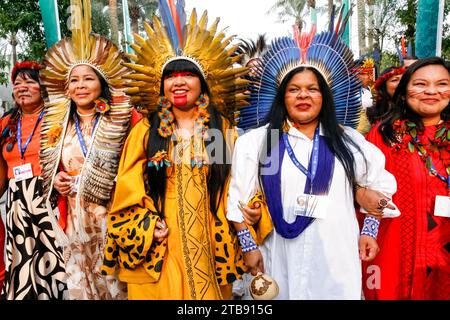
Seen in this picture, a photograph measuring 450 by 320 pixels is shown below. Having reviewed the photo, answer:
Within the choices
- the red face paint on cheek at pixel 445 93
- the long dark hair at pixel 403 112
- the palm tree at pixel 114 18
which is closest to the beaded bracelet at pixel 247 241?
the long dark hair at pixel 403 112

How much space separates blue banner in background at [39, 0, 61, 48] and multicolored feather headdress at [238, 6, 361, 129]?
6.25 feet

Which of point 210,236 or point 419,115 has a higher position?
point 419,115

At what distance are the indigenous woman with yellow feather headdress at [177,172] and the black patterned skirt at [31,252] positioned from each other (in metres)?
1.01

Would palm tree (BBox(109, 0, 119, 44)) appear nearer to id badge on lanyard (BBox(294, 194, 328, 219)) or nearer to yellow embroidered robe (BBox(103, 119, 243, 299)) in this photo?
yellow embroidered robe (BBox(103, 119, 243, 299))

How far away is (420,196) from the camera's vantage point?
2.68 m

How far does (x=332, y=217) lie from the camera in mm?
2396

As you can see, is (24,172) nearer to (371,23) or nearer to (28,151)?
(28,151)

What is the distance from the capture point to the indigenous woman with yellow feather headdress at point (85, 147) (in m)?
2.91

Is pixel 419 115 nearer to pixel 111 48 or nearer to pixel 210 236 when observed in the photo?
pixel 210 236

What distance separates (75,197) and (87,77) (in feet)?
2.82

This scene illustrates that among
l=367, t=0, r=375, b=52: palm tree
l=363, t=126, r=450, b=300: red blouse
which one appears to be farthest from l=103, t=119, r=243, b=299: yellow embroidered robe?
l=367, t=0, r=375, b=52: palm tree

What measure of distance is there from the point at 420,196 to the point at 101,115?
2263 mm

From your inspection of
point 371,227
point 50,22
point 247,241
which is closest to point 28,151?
point 50,22
